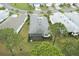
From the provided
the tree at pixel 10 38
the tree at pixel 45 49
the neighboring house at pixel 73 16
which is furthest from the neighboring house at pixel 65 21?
the tree at pixel 10 38

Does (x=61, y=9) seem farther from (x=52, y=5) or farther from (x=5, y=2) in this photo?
(x=5, y=2)

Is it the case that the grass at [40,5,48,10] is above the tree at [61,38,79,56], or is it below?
above

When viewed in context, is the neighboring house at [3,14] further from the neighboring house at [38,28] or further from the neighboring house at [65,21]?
the neighboring house at [65,21]

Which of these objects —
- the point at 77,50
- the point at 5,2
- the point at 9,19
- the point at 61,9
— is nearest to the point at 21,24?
the point at 9,19

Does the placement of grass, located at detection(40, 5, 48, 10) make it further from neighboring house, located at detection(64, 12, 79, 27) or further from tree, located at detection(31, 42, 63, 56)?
tree, located at detection(31, 42, 63, 56)

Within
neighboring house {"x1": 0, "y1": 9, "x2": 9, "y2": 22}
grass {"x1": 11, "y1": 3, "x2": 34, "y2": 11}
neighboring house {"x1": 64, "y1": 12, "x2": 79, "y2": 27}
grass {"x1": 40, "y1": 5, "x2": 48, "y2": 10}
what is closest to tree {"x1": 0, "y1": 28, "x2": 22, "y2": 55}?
neighboring house {"x1": 0, "y1": 9, "x2": 9, "y2": 22}
